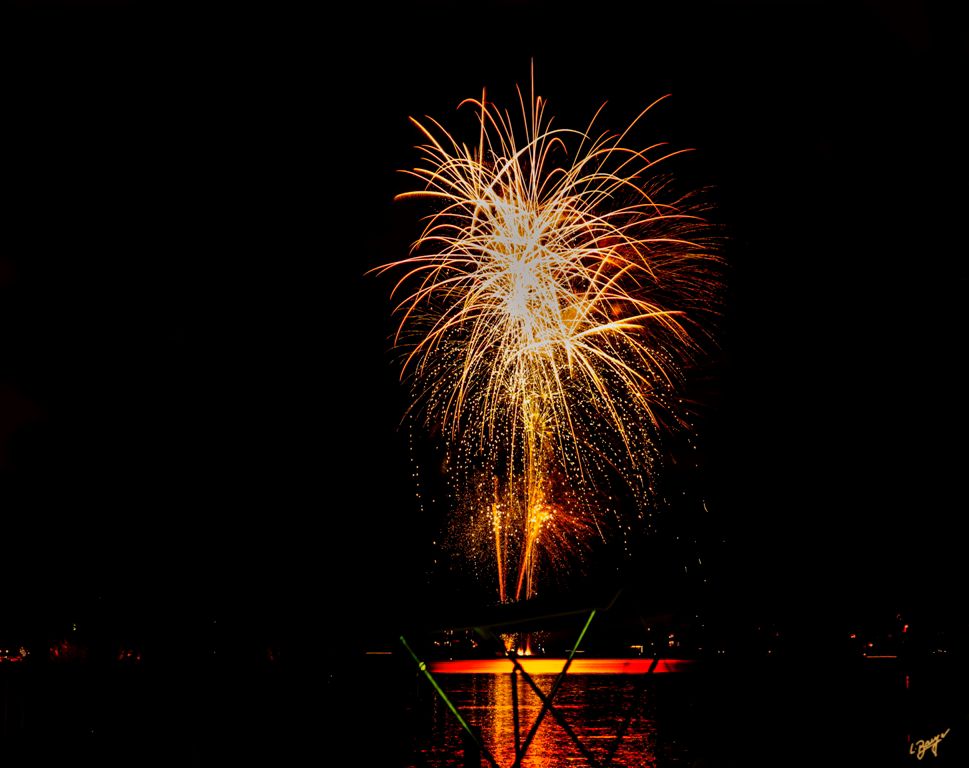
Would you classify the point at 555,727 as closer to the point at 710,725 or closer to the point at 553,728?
the point at 553,728

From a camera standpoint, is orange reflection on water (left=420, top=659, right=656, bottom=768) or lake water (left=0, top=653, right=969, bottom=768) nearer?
lake water (left=0, top=653, right=969, bottom=768)

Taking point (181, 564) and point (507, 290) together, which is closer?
point (507, 290)

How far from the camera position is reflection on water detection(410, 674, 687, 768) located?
12.7 m

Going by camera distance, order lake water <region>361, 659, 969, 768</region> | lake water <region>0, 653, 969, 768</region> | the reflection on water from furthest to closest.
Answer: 1. the reflection on water
2. lake water <region>0, 653, 969, 768</region>
3. lake water <region>361, 659, 969, 768</region>

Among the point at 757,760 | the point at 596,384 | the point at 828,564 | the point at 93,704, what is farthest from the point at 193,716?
the point at 828,564

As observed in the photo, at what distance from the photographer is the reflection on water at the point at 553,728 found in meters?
12.7

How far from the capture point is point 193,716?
73.1 feet

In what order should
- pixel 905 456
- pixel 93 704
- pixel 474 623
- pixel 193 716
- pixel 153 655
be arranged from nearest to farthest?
pixel 474 623 < pixel 193 716 < pixel 93 704 < pixel 905 456 < pixel 153 655

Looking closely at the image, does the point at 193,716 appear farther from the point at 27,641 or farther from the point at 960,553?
the point at 27,641

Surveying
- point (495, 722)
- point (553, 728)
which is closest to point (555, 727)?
point (553, 728)

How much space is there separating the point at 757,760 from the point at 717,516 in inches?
1424

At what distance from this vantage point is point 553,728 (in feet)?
56.4

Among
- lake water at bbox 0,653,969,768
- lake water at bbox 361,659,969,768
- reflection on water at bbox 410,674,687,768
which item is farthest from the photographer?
reflection on water at bbox 410,674,687,768

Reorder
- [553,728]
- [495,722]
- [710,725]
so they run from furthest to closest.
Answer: [495,722] → [710,725] → [553,728]
